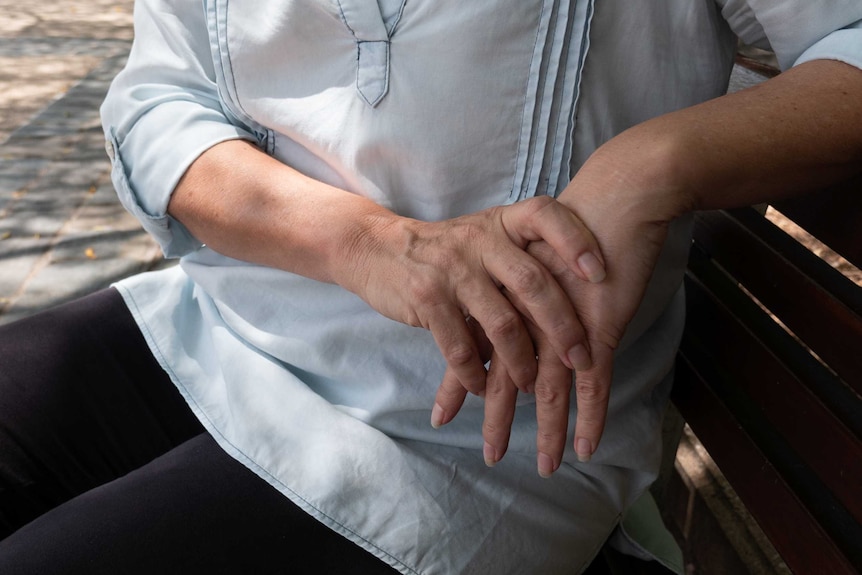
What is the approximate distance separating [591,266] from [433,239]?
0.76 ft

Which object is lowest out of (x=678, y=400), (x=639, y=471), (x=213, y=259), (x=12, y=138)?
(x=12, y=138)

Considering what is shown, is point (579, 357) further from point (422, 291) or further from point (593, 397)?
point (422, 291)

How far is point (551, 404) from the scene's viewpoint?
106 cm

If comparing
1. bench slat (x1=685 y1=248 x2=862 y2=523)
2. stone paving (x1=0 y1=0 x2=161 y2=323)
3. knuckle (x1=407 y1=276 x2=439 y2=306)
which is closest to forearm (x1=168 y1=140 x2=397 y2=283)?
knuckle (x1=407 y1=276 x2=439 y2=306)

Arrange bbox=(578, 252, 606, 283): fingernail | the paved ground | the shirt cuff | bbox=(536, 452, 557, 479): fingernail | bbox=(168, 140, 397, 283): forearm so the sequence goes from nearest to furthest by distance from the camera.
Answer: bbox=(578, 252, 606, 283): fingernail
bbox=(536, 452, 557, 479): fingernail
bbox=(168, 140, 397, 283): forearm
the shirt cuff
the paved ground

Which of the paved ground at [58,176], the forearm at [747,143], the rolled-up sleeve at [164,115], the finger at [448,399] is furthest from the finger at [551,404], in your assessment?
the paved ground at [58,176]

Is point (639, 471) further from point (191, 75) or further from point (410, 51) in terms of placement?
point (191, 75)

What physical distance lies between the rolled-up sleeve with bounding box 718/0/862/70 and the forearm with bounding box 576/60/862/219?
23 millimetres

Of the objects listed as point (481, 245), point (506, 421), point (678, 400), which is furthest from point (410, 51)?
point (678, 400)

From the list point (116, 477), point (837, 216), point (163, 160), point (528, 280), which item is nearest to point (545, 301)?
point (528, 280)

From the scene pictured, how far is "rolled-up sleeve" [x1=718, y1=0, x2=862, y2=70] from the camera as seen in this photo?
1.01m

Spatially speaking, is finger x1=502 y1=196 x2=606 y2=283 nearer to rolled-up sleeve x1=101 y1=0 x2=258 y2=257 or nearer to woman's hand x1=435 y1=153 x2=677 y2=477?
woman's hand x1=435 y1=153 x2=677 y2=477

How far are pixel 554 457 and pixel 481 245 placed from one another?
310 mm

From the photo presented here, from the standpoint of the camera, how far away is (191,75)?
4.67 ft
